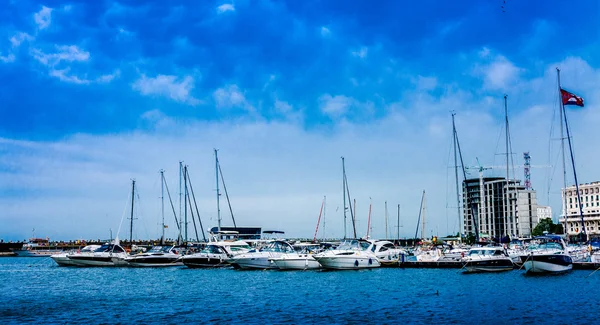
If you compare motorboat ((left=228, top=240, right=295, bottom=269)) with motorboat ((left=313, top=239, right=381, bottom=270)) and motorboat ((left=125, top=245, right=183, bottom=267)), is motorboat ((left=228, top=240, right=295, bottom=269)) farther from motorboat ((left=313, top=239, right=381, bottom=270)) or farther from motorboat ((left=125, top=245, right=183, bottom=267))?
motorboat ((left=125, top=245, right=183, bottom=267))

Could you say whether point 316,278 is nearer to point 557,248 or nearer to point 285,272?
point 285,272

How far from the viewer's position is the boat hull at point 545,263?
6033cm

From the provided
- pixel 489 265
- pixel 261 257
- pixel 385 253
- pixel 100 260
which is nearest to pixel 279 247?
pixel 261 257

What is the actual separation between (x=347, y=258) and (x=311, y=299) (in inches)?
1042

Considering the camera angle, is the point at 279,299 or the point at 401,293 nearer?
the point at 279,299

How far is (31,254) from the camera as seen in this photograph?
181 m

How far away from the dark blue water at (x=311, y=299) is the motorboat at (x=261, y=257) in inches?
265

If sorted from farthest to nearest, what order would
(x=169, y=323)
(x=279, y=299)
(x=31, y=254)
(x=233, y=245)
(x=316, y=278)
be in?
(x=31, y=254) → (x=233, y=245) → (x=316, y=278) → (x=279, y=299) → (x=169, y=323)

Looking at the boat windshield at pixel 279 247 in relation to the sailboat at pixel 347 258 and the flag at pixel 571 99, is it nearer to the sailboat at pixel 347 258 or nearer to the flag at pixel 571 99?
the sailboat at pixel 347 258

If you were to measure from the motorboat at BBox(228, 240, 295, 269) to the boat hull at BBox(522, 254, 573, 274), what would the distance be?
3048 centimetres

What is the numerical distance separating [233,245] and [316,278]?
24.5m

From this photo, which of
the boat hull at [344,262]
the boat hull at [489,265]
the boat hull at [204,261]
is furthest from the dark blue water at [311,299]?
the boat hull at [204,261]

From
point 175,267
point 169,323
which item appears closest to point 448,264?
point 175,267

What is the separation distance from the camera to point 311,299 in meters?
45.5
